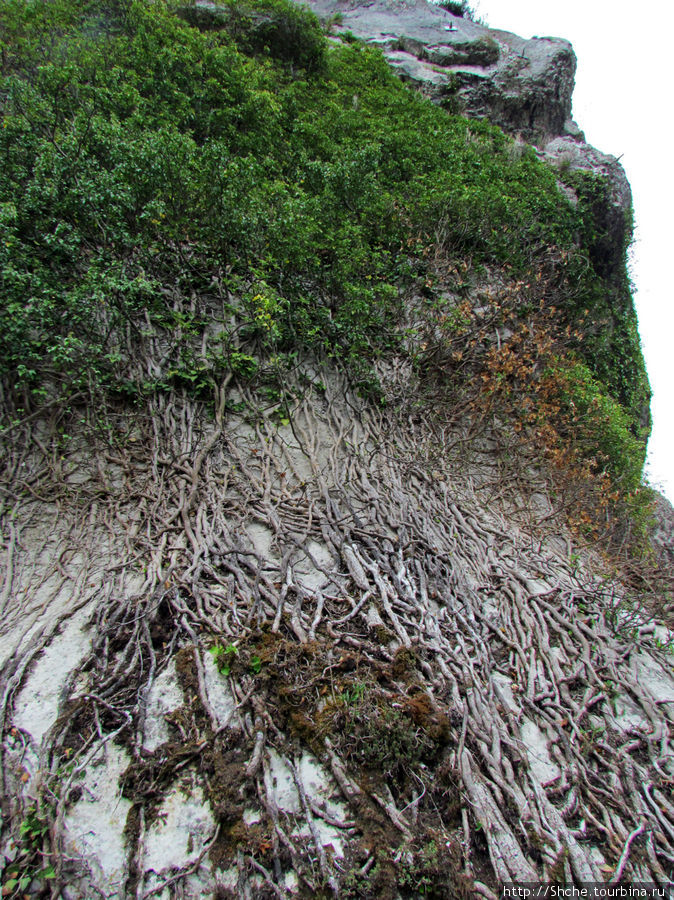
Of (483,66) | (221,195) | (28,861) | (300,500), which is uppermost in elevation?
(483,66)

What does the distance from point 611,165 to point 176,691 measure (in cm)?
1264

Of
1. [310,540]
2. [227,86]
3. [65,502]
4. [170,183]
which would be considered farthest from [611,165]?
[65,502]

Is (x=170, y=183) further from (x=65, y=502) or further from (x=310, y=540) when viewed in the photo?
(x=310, y=540)

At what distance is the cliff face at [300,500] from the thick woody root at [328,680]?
0.08 ft

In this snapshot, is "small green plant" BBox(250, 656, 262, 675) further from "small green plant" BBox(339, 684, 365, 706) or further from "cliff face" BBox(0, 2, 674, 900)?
"small green plant" BBox(339, 684, 365, 706)

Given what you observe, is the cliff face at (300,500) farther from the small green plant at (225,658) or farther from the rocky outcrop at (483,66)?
the rocky outcrop at (483,66)

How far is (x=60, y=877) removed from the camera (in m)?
2.20

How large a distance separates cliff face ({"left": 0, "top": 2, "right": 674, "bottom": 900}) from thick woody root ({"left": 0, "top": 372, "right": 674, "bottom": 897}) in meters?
0.02

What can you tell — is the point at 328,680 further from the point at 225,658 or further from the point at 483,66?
the point at 483,66

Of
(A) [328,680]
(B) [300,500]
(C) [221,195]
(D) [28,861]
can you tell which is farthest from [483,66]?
(D) [28,861]

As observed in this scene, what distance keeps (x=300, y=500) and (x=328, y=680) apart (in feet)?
6.51

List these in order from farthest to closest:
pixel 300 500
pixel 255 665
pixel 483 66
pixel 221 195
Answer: pixel 483 66 < pixel 221 195 < pixel 300 500 < pixel 255 665

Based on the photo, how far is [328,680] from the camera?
10.2 ft

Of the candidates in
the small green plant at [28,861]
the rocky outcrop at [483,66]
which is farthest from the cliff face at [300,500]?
the rocky outcrop at [483,66]
